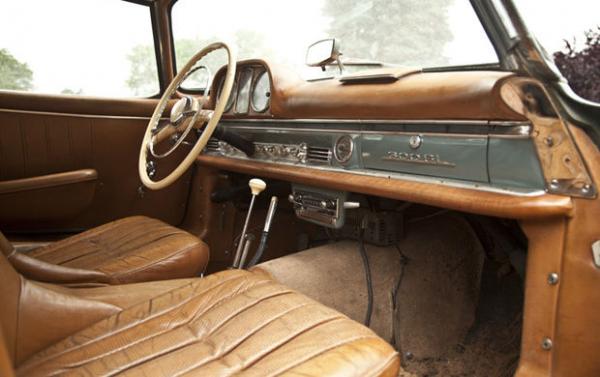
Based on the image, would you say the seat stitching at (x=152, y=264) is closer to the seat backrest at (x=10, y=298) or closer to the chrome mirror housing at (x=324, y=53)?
the seat backrest at (x=10, y=298)

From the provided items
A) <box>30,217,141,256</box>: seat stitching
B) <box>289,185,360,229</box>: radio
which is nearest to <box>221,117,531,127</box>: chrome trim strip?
<box>289,185,360,229</box>: radio

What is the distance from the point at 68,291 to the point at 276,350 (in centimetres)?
55

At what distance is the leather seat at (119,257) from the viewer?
4.37 ft

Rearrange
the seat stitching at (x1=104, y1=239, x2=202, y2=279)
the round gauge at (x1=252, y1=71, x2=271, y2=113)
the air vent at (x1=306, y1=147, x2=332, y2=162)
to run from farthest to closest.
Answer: the round gauge at (x1=252, y1=71, x2=271, y2=113)
the air vent at (x1=306, y1=147, x2=332, y2=162)
the seat stitching at (x1=104, y1=239, x2=202, y2=279)

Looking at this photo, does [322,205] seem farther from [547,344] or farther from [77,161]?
[77,161]

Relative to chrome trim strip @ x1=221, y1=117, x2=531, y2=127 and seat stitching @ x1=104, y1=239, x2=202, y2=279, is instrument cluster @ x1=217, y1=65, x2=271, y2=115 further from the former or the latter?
seat stitching @ x1=104, y1=239, x2=202, y2=279

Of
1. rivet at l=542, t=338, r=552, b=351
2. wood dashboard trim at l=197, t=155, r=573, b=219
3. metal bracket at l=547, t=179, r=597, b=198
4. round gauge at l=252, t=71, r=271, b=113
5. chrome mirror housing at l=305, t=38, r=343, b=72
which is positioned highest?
chrome mirror housing at l=305, t=38, r=343, b=72

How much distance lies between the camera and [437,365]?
157 cm

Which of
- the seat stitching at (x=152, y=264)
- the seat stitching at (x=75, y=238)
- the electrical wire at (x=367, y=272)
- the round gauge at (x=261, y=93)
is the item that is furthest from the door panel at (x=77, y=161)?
the electrical wire at (x=367, y=272)

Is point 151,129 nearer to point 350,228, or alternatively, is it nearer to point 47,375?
point 350,228

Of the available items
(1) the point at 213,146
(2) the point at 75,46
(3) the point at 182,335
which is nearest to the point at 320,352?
(3) the point at 182,335

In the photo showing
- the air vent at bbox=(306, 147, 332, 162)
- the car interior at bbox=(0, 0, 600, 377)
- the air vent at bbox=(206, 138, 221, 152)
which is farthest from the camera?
the air vent at bbox=(206, 138, 221, 152)

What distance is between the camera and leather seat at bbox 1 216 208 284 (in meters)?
1.33

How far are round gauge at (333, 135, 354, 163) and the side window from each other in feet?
4.66
